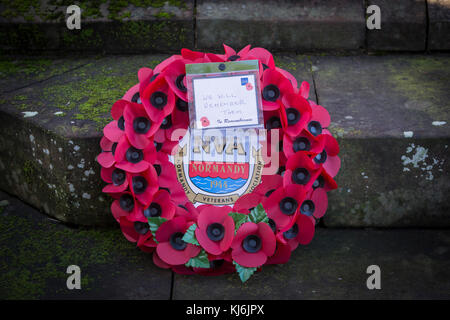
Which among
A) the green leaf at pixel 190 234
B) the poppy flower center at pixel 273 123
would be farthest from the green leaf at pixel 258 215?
the poppy flower center at pixel 273 123

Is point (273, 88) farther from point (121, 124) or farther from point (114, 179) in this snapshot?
point (114, 179)

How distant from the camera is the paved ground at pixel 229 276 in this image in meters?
1.90

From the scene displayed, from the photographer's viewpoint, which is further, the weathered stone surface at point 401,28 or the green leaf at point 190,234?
the weathered stone surface at point 401,28

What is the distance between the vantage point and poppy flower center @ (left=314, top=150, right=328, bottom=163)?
6.48 ft

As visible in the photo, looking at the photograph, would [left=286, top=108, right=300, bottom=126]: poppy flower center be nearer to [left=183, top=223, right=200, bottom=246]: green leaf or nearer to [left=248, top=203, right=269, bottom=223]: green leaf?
[left=248, top=203, right=269, bottom=223]: green leaf

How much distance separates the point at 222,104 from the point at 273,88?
230mm


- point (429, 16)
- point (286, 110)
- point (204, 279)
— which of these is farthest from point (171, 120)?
point (429, 16)

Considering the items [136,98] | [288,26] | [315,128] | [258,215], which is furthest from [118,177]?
[288,26]

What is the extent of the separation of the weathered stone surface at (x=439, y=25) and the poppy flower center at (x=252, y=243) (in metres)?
1.73

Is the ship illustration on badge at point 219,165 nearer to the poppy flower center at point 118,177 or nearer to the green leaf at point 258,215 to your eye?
the green leaf at point 258,215

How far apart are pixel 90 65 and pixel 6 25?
590 millimetres

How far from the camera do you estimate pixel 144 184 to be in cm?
197

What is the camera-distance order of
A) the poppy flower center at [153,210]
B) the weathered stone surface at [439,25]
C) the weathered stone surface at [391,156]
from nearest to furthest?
1. the poppy flower center at [153,210]
2. the weathered stone surface at [391,156]
3. the weathered stone surface at [439,25]
